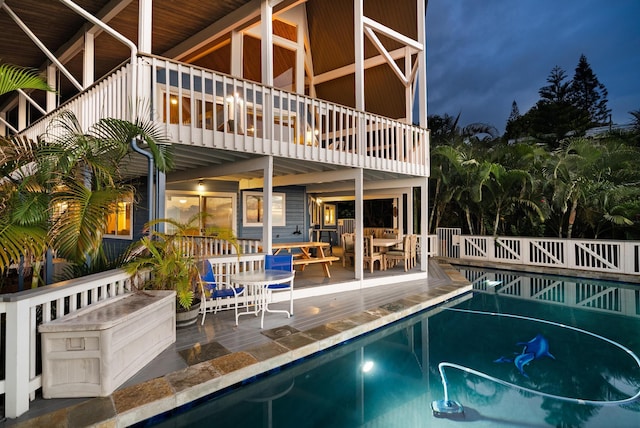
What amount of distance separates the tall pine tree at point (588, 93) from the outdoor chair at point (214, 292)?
28.9 m

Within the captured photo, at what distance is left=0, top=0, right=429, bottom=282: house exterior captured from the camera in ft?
16.5

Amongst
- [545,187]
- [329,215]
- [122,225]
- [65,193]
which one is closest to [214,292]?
[65,193]

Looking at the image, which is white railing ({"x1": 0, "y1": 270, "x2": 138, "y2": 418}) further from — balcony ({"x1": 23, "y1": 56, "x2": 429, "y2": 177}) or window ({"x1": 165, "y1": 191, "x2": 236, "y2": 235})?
window ({"x1": 165, "y1": 191, "x2": 236, "y2": 235})

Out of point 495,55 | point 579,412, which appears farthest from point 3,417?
point 495,55

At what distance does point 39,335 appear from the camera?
2736 mm

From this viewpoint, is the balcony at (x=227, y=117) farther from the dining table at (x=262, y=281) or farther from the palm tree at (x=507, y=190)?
the palm tree at (x=507, y=190)

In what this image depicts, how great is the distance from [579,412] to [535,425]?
56 cm

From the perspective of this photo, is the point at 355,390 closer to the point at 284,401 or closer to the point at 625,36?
the point at 284,401

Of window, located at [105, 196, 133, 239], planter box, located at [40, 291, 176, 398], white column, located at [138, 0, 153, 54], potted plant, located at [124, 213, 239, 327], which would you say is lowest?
planter box, located at [40, 291, 176, 398]

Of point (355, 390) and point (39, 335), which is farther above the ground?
point (39, 335)

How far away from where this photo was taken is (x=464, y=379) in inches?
139

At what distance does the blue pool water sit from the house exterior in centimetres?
254

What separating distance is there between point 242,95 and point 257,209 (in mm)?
3943

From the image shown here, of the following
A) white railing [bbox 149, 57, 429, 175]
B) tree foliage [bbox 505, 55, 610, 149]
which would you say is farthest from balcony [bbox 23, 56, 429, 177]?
tree foliage [bbox 505, 55, 610, 149]
